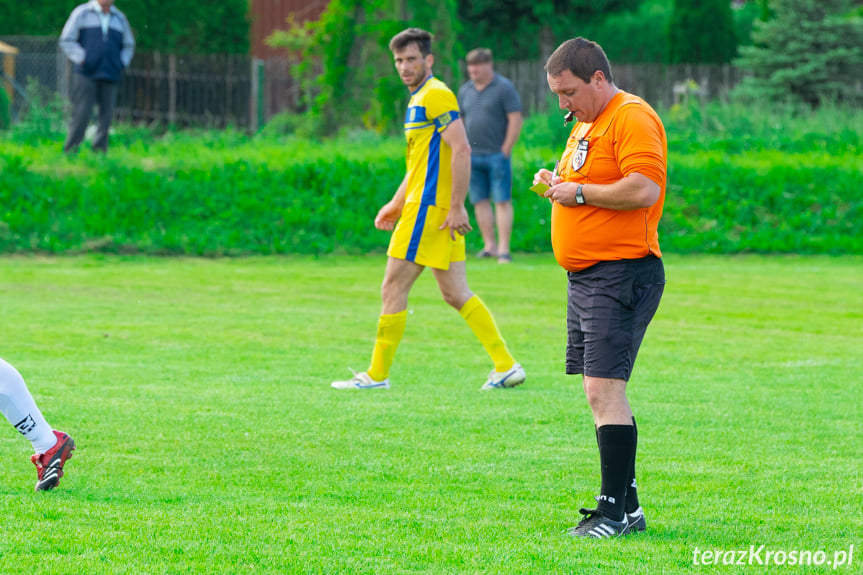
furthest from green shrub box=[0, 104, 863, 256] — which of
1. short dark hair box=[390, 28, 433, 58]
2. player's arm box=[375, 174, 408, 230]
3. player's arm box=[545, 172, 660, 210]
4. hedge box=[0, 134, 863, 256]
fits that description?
player's arm box=[545, 172, 660, 210]

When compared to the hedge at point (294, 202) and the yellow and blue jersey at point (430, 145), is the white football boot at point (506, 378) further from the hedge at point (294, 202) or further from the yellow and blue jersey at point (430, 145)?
the hedge at point (294, 202)

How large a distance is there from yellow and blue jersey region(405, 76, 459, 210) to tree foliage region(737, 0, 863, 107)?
25.1 meters

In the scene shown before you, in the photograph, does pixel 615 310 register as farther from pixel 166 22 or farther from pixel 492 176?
pixel 166 22

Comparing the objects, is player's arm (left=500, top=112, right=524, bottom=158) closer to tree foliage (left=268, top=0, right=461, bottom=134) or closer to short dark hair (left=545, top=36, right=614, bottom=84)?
tree foliage (left=268, top=0, right=461, bottom=134)

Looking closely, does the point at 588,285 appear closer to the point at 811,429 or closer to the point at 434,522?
the point at 434,522

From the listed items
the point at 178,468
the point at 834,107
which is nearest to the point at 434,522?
the point at 178,468

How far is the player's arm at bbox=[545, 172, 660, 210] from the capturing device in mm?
4410

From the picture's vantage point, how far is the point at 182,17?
31156mm

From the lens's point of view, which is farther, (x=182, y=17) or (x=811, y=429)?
(x=182, y=17)

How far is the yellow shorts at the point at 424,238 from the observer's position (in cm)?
759

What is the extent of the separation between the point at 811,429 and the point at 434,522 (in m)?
2.79

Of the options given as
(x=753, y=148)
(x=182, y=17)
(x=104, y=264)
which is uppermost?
(x=182, y=17)

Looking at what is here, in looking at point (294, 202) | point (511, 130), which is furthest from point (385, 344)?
point (294, 202)

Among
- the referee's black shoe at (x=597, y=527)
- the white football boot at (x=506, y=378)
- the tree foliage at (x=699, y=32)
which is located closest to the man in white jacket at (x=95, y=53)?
the white football boot at (x=506, y=378)
